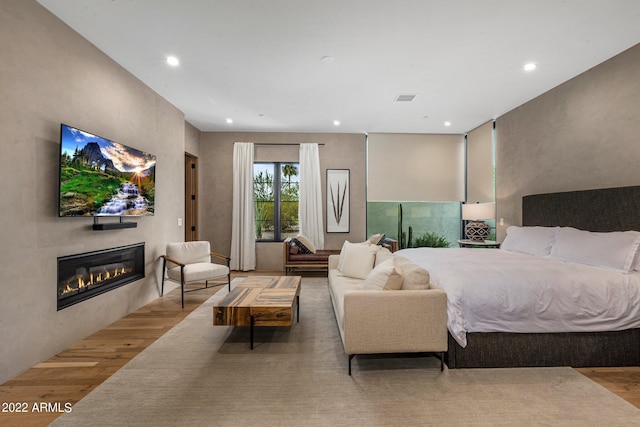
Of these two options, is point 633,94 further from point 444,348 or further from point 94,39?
point 94,39

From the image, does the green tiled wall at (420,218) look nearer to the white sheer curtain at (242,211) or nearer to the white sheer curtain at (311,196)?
the white sheer curtain at (311,196)

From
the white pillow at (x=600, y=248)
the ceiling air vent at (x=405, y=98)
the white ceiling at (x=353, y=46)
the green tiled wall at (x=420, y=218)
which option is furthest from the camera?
the green tiled wall at (x=420, y=218)

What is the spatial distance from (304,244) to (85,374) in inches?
143

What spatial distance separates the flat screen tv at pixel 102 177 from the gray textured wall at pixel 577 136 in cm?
530

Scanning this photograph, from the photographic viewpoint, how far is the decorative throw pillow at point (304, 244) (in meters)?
5.46

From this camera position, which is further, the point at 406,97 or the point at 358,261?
the point at 406,97

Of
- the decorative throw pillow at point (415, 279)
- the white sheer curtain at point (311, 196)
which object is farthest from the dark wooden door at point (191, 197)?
the decorative throw pillow at point (415, 279)

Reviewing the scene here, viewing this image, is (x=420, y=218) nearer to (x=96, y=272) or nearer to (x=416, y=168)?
(x=416, y=168)

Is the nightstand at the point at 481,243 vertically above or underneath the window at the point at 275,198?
underneath

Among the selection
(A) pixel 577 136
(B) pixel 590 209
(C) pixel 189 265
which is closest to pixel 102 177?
(C) pixel 189 265

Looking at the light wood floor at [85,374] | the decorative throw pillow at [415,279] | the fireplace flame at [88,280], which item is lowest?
the light wood floor at [85,374]

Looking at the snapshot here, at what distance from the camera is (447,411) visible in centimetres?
180

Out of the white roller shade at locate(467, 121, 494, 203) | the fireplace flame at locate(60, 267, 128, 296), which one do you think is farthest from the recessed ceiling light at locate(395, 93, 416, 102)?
the fireplace flame at locate(60, 267, 128, 296)

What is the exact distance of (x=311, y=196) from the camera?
607cm
